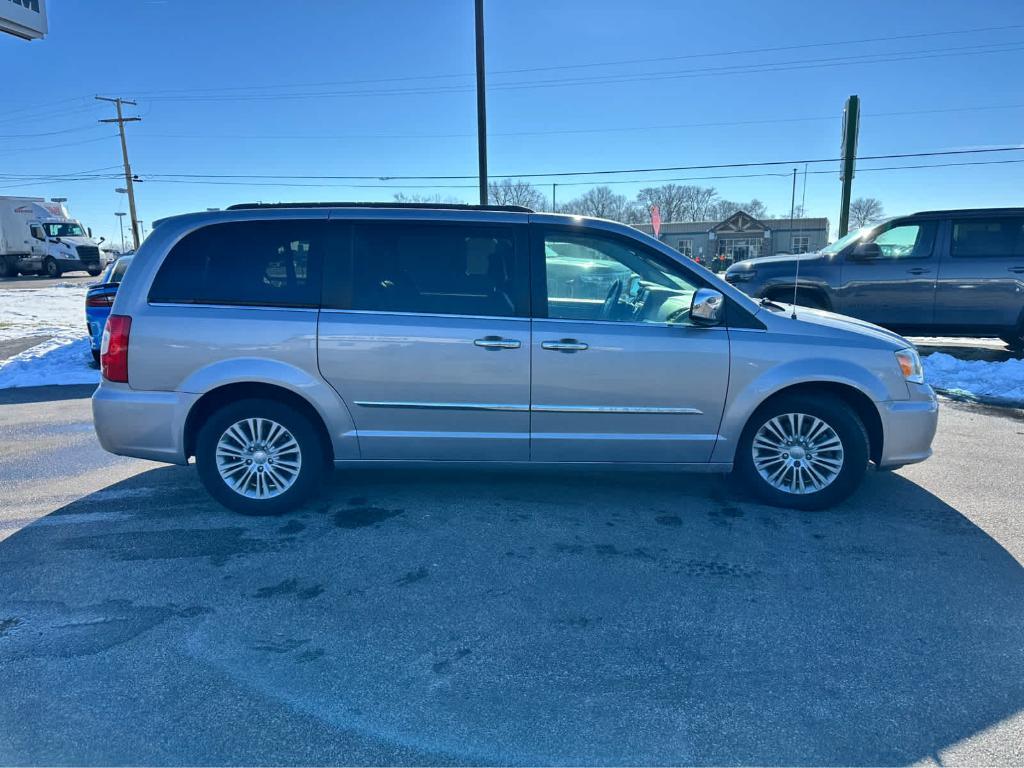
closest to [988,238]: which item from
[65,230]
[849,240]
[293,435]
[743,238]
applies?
[849,240]

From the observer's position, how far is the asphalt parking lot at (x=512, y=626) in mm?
2334

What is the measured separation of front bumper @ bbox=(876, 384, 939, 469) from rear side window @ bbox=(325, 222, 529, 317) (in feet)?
7.99

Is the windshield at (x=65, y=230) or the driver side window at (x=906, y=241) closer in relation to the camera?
the driver side window at (x=906, y=241)

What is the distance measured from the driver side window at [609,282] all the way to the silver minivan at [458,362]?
0.6 inches

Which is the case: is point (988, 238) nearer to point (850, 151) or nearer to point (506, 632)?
point (850, 151)

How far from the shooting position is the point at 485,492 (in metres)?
4.68

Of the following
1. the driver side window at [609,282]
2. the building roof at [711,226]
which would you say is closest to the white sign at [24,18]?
the driver side window at [609,282]

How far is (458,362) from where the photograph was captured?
4.09 m

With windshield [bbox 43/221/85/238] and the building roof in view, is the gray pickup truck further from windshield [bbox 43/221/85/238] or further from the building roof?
the building roof

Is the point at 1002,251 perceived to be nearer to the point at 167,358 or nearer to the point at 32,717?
the point at 167,358

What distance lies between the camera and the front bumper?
4.23 metres

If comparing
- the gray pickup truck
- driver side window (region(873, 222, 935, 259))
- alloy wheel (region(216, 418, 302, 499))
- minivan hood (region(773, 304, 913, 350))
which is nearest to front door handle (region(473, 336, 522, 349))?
alloy wheel (region(216, 418, 302, 499))

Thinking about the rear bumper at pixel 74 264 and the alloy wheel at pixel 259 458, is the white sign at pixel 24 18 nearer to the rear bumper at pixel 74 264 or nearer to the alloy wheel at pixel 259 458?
the alloy wheel at pixel 259 458

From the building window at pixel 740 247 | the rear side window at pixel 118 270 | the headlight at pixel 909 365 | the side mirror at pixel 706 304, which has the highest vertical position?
the building window at pixel 740 247
